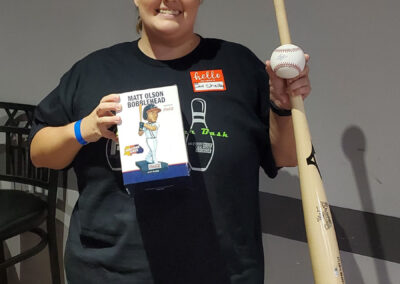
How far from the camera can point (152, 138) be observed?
706 mm

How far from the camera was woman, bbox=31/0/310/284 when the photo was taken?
80 cm

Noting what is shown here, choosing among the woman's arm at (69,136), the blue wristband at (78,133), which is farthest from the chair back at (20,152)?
the blue wristband at (78,133)

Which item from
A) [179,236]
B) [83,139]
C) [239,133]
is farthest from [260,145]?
A: [83,139]

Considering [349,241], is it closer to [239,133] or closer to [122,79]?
[239,133]

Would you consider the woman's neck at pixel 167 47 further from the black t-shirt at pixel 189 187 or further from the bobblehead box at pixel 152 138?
the bobblehead box at pixel 152 138

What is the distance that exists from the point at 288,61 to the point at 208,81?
0.18 m

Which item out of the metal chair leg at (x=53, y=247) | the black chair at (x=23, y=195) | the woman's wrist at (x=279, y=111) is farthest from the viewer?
the metal chair leg at (x=53, y=247)

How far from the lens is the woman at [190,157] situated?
31.4 inches

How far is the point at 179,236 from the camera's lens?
81cm

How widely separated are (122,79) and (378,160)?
24.9 inches

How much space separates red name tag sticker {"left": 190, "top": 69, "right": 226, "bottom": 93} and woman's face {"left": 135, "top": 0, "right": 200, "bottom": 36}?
91mm

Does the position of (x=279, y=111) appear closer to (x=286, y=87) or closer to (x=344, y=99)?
(x=286, y=87)

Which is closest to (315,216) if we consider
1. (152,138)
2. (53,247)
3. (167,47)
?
(152,138)

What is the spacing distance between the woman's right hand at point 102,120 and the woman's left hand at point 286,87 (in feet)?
0.95
